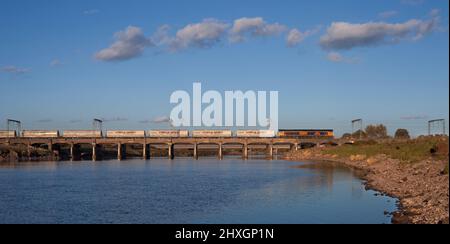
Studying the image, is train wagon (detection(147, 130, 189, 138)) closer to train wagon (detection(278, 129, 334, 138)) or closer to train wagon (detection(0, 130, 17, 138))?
train wagon (detection(278, 129, 334, 138))

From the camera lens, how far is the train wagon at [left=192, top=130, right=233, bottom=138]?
548 feet

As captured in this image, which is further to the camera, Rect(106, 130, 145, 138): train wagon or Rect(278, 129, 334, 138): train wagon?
Rect(278, 129, 334, 138): train wagon

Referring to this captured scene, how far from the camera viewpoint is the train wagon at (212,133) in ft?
548

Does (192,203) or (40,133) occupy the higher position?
(40,133)

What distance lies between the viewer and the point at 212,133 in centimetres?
17062

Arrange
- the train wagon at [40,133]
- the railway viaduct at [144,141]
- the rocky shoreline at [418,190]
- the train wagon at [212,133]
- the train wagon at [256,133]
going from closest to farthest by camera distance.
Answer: the rocky shoreline at [418,190] → the railway viaduct at [144,141] → the train wagon at [212,133] → the train wagon at [40,133] → the train wagon at [256,133]

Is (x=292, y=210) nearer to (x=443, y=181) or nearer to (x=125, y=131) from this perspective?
(x=443, y=181)

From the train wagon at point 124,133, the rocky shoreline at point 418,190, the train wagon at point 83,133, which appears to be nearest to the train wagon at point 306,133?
the train wagon at point 124,133

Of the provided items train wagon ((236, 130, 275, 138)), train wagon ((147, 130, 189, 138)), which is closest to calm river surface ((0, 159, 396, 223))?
train wagon ((147, 130, 189, 138))

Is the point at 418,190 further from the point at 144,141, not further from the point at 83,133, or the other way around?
the point at 83,133

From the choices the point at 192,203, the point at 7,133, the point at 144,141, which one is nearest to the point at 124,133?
the point at 144,141

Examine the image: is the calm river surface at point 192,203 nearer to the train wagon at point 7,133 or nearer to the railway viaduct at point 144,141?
the railway viaduct at point 144,141
